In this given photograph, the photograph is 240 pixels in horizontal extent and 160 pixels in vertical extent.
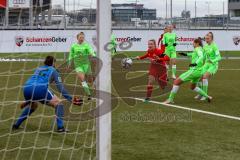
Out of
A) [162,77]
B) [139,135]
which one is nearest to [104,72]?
[139,135]

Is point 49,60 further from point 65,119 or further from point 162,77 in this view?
point 162,77

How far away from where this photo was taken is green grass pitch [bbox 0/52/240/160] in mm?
7680

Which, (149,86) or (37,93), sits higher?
(37,93)

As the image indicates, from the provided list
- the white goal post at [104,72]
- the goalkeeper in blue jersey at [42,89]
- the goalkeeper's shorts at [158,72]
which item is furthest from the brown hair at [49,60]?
the goalkeeper's shorts at [158,72]

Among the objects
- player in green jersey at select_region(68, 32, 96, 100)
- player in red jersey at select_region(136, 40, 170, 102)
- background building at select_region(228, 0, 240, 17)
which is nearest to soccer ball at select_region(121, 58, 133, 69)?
player in green jersey at select_region(68, 32, 96, 100)

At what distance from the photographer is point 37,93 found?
8.91 metres

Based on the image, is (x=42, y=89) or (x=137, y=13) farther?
(x=137, y=13)

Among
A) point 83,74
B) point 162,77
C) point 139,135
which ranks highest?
point 83,74

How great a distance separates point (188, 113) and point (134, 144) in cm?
345

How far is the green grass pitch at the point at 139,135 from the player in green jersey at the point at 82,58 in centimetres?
124

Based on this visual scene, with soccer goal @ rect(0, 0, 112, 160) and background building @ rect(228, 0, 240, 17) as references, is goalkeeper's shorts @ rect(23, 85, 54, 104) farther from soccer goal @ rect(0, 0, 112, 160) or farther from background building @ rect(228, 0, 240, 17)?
background building @ rect(228, 0, 240, 17)

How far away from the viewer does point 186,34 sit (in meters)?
30.7

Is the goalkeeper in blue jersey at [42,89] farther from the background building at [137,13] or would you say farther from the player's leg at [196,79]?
the background building at [137,13]

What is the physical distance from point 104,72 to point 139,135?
349 cm
